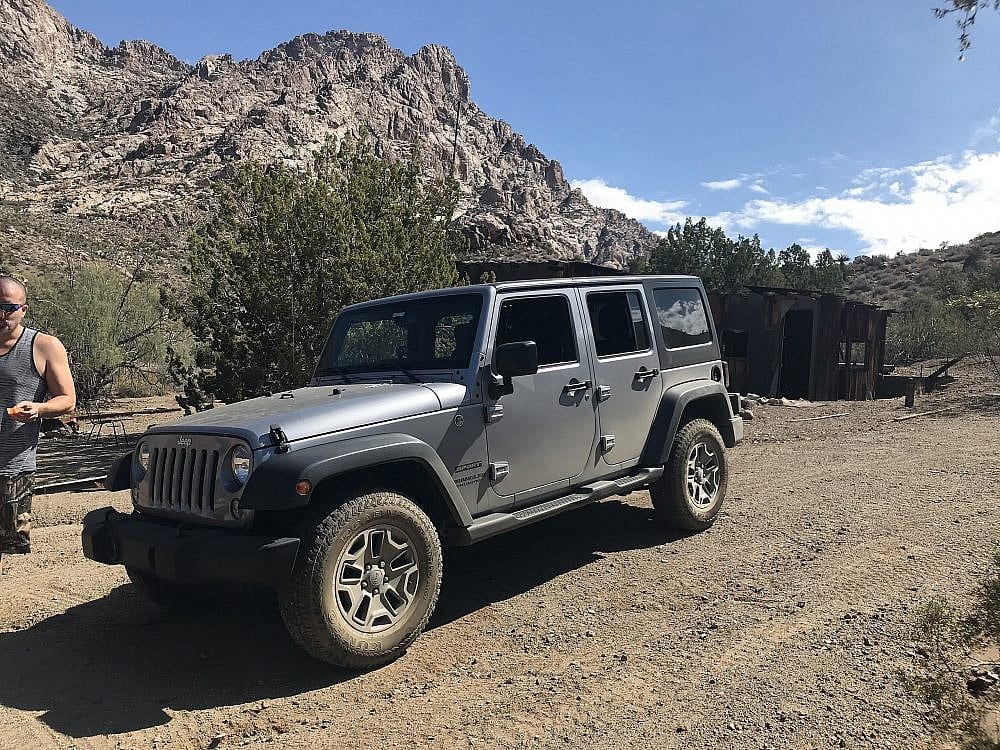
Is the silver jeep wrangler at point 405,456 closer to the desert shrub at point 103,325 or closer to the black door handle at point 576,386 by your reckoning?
the black door handle at point 576,386

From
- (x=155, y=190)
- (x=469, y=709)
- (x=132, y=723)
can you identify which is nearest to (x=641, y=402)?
(x=469, y=709)

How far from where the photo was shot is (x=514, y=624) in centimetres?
396

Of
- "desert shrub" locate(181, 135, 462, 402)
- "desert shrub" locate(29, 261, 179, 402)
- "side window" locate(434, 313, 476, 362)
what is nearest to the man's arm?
"side window" locate(434, 313, 476, 362)

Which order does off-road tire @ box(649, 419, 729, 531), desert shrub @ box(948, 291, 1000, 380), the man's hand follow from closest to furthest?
the man's hand
off-road tire @ box(649, 419, 729, 531)
desert shrub @ box(948, 291, 1000, 380)

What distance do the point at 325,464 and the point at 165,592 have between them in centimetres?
179

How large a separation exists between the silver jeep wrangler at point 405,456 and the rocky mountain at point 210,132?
775 cm

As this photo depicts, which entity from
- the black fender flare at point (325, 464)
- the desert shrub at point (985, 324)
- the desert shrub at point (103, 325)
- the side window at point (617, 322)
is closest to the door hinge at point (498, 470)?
the black fender flare at point (325, 464)

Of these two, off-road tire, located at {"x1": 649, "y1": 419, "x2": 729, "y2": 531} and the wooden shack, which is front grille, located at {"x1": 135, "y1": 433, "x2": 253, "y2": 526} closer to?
off-road tire, located at {"x1": 649, "y1": 419, "x2": 729, "y2": 531}

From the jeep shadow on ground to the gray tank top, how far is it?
1.04 meters

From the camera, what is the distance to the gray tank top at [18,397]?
3693 mm

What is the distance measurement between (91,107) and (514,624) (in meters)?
80.3

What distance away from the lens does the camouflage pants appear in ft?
12.3

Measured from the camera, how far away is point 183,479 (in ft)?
11.4

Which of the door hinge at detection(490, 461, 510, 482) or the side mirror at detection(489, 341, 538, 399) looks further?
the door hinge at detection(490, 461, 510, 482)
